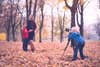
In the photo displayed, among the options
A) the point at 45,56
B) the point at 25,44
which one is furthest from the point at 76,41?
the point at 25,44

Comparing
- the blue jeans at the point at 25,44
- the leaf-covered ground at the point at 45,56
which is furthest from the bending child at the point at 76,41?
the blue jeans at the point at 25,44

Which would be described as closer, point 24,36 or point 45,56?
point 45,56

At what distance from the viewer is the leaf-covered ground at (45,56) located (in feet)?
14.2

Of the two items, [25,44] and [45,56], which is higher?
[25,44]

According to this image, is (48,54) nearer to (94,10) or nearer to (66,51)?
(66,51)

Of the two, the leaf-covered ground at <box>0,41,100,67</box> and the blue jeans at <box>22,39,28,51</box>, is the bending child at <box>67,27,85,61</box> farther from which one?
the blue jeans at <box>22,39,28,51</box>

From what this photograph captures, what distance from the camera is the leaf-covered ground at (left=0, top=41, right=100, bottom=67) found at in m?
4.33

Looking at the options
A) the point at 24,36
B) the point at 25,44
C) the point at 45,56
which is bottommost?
the point at 45,56

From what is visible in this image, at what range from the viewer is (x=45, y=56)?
4547 millimetres

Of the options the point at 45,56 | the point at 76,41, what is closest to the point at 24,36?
the point at 45,56

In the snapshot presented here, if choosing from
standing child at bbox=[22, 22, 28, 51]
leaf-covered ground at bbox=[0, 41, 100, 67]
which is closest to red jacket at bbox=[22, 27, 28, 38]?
standing child at bbox=[22, 22, 28, 51]

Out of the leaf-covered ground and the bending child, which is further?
the bending child

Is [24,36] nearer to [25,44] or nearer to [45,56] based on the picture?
[25,44]

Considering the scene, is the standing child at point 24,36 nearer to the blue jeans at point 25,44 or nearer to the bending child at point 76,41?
the blue jeans at point 25,44
